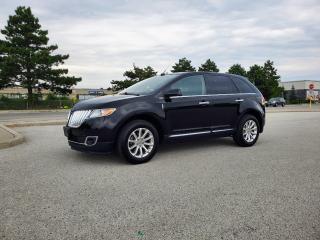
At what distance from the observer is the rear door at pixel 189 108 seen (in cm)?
652

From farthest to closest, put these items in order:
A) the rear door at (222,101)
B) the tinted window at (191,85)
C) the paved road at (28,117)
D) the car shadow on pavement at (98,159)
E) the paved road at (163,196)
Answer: the paved road at (28,117) < the rear door at (222,101) < the tinted window at (191,85) < the car shadow on pavement at (98,159) < the paved road at (163,196)

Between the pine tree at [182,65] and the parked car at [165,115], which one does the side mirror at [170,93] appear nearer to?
the parked car at [165,115]

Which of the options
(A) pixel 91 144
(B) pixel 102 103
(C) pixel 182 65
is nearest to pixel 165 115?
(B) pixel 102 103

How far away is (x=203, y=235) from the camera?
10.2 feet

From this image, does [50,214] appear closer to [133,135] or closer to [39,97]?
[133,135]

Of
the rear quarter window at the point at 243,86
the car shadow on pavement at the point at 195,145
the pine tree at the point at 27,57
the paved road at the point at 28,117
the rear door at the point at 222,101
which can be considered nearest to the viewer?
the rear door at the point at 222,101

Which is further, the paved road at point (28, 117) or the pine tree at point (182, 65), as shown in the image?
the pine tree at point (182, 65)

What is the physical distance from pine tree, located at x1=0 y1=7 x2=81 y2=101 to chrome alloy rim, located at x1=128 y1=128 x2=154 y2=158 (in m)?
31.7

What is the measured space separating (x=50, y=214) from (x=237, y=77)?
5.63m

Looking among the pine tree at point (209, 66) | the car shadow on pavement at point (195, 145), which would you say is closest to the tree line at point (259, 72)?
the pine tree at point (209, 66)

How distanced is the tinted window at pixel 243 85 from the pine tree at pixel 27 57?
30.7m

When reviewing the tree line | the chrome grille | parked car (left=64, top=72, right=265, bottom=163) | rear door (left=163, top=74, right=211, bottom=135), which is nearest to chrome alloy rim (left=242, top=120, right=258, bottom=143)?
parked car (left=64, top=72, right=265, bottom=163)

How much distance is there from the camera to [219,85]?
7453 mm

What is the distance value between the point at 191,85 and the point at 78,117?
7.49 feet
